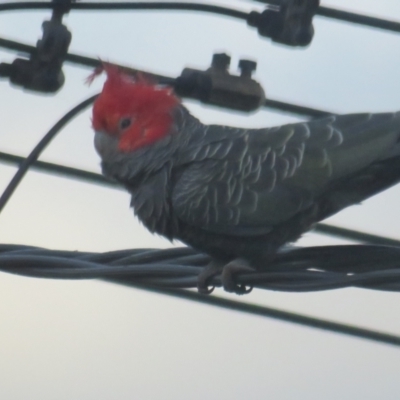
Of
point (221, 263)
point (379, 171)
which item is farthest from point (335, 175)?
point (221, 263)

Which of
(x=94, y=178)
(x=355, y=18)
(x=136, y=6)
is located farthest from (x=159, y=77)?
(x=355, y=18)

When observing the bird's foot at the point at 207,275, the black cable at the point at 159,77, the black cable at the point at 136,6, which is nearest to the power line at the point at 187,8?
the black cable at the point at 136,6

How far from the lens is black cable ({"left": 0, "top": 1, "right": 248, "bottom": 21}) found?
430 cm

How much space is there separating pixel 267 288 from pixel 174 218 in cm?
66

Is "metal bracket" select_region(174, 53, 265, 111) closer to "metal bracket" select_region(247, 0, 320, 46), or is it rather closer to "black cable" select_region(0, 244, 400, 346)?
"metal bracket" select_region(247, 0, 320, 46)

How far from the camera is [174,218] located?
12.2ft

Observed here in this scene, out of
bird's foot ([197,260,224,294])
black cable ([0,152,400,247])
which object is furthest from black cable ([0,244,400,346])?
black cable ([0,152,400,247])

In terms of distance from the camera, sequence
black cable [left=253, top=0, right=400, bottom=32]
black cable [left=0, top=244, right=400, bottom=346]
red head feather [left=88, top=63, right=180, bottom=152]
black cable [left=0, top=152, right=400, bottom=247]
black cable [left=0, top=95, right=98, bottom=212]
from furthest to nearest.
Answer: black cable [left=0, top=152, right=400, bottom=247] → black cable [left=253, top=0, right=400, bottom=32] → black cable [left=0, top=95, right=98, bottom=212] → red head feather [left=88, top=63, right=180, bottom=152] → black cable [left=0, top=244, right=400, bottom=346]

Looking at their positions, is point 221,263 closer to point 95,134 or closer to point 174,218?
point 174,218

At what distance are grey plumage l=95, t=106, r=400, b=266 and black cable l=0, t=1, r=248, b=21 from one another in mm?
810

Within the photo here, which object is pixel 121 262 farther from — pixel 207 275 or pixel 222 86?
pixel 222 86

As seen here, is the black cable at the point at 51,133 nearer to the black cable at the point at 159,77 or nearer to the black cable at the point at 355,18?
the black cable at the point at 159,77

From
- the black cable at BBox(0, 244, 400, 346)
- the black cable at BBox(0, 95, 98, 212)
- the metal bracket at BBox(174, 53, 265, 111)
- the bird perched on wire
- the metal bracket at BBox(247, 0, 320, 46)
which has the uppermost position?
the metal bracket at BBox(247, 0, 320, 46)

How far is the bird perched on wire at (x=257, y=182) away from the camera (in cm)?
357
